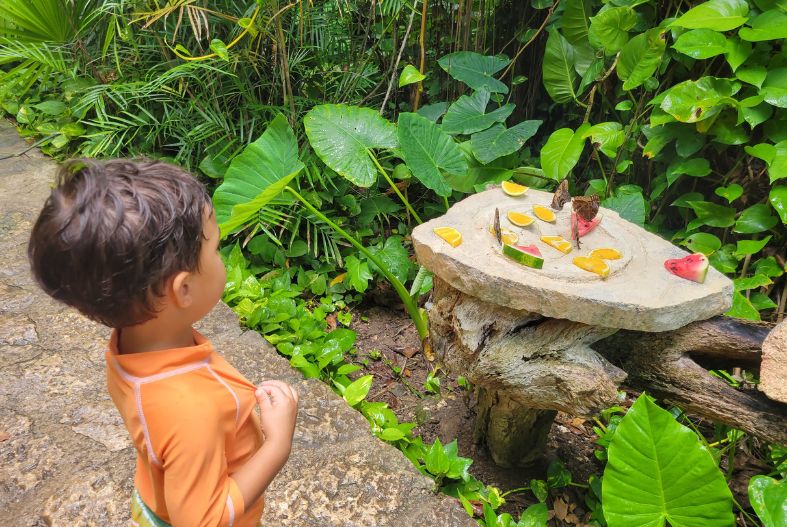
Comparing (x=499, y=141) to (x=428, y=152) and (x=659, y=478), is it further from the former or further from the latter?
(x=659, y=478)

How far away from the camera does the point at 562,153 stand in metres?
2.63

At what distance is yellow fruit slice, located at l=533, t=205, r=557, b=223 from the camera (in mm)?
2084

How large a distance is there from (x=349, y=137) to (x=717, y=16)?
1.52 m

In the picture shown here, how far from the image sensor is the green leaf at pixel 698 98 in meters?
2.32

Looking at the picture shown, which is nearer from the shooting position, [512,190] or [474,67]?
[512,190]

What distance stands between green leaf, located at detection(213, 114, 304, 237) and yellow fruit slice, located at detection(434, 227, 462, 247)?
78 centimetres

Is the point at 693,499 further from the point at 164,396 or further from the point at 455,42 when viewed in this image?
the point at 455,42

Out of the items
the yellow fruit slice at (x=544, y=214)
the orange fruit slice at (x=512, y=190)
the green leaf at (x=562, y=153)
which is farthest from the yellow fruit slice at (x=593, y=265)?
the green leaf at (x=562, y=153)

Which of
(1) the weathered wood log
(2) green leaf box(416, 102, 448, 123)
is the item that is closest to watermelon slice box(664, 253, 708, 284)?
(1) the weathered wood log

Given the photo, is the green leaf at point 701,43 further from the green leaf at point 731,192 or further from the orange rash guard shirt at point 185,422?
the orange rash guard shirt at point 185,422

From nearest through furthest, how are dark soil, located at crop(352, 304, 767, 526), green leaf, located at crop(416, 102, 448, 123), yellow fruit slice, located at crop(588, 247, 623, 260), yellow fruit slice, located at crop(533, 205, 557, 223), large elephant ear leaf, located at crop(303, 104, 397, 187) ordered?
yellow fruit slice, located at crop(588, 247, 623, 260), yellow fruit slice, located at crop(533, 205, 557, 223), dark soil, located at crop(352, 304, 767, 526), large elephant ear leaf, located at crop(303, 104, 397, 187), green leaf, located at crop(416, 102, 448, 123)

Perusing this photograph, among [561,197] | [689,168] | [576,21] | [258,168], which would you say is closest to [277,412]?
[561,197]

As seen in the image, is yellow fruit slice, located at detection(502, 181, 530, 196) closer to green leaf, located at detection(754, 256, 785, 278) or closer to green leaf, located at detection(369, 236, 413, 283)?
green leaf, located at detection(369, 236, 413, 283)

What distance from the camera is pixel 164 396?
2.80 feet
